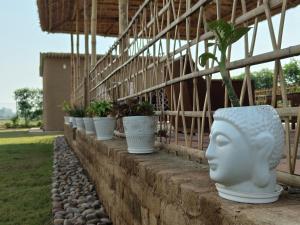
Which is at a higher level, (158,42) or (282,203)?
(158,42)

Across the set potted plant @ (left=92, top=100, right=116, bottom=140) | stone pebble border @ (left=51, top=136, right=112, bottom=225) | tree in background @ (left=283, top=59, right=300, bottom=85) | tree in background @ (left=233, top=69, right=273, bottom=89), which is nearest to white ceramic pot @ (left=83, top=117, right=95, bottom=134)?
stone pebble border @ (left=51, top=136, right=112, bottom=225)

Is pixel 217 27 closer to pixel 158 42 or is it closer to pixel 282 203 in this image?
pixel 282 203

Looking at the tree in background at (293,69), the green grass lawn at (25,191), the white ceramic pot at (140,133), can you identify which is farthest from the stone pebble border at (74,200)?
the tree in background at (293,69)

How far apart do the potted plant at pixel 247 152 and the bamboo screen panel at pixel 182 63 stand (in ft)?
0.64

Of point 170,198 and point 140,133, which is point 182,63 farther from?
point 170,198

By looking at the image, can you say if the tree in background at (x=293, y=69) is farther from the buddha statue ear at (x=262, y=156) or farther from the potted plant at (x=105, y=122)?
the potted plant at (x=105, y=122)

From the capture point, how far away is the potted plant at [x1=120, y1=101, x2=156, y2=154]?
254 centimetres

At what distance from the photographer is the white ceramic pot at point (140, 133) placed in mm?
2541

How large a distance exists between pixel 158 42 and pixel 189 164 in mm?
1111

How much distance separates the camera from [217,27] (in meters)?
1.26

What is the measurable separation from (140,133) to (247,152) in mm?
1477

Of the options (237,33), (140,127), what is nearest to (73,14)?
(140,127)

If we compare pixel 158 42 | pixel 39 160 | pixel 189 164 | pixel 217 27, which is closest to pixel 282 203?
pixel 217 27

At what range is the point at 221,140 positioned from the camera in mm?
1179
